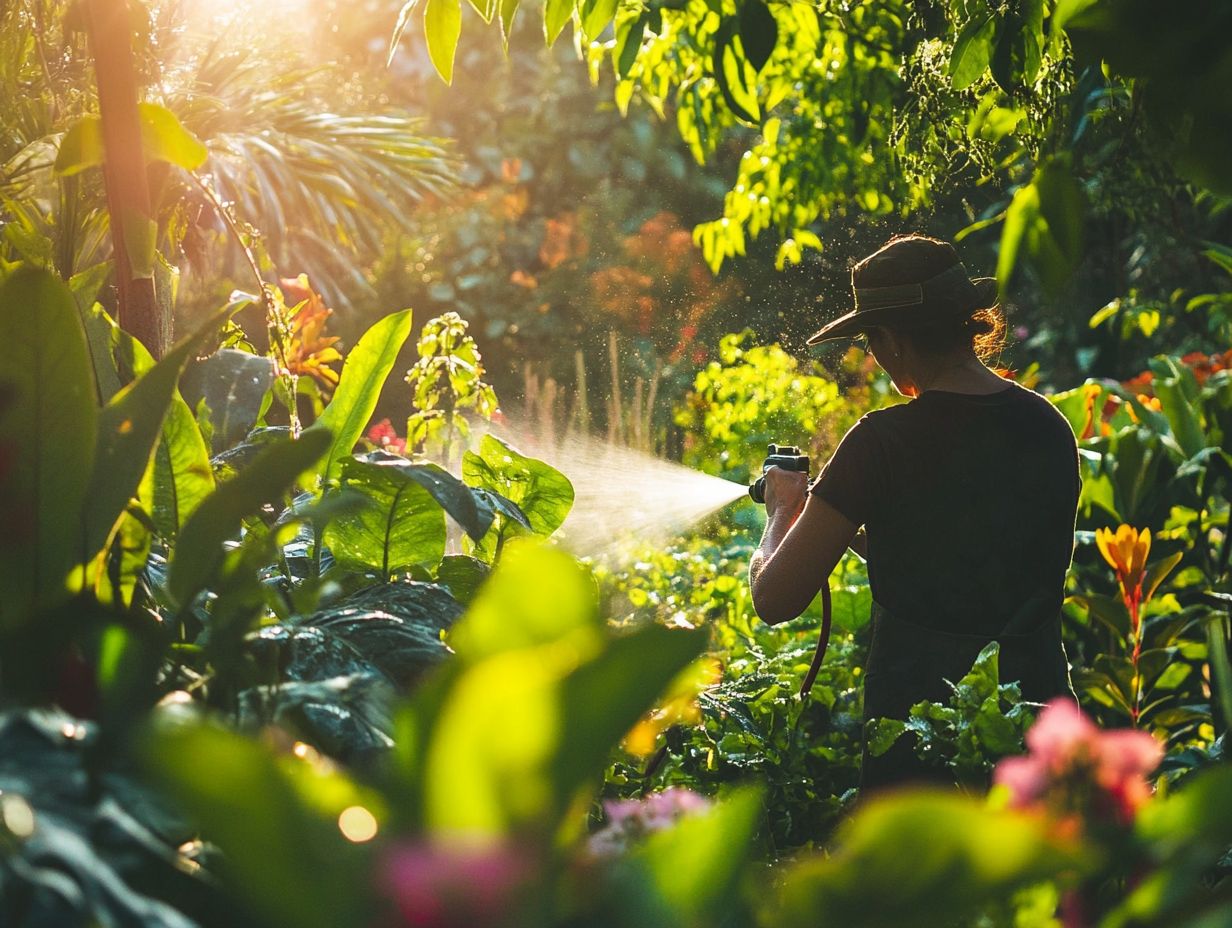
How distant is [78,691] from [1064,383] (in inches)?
413

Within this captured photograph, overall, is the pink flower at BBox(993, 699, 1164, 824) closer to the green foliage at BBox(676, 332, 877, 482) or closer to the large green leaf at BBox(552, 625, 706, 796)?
the large green leaf at BBox(552, 625, 706, 796)

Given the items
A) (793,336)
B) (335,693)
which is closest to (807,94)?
(335,693)

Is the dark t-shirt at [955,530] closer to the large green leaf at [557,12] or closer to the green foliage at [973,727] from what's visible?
the green foliage at [973,727]

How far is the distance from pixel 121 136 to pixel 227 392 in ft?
2.69

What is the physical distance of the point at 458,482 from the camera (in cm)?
124

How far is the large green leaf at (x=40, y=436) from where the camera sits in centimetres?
77

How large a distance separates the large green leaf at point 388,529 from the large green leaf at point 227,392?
0.72m

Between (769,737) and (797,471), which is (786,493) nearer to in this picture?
(797,471)

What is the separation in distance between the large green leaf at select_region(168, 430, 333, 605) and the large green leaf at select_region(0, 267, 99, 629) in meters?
0.07

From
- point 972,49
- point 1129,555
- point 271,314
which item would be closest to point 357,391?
point 271,314

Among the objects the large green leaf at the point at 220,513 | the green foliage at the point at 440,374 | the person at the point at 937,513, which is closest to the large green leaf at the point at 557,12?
the person at the point at 937,513

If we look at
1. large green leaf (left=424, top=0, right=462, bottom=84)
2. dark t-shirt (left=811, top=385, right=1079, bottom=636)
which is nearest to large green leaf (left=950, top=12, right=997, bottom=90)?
dark t-shirt (left=811, top=385, right=1079, bottom=636)

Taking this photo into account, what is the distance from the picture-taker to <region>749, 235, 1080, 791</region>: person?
2.04 meters

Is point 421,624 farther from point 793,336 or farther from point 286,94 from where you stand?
point 793,336
